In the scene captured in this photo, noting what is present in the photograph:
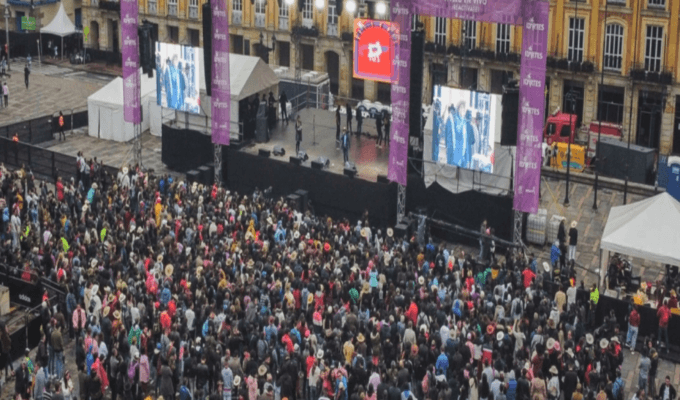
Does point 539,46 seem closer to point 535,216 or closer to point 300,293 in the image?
point 535,216

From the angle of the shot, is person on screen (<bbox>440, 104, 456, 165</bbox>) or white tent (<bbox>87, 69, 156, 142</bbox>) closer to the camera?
person on screen (<bbox>440, 104, 456, 165</bbox>)

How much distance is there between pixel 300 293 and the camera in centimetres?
3388

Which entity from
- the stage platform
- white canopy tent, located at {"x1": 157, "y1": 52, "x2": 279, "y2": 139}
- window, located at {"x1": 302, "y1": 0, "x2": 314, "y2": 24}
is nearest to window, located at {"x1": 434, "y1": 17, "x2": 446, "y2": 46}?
window, located at {"x1": 302, "y1": 0, "x2": 314, "y2": 24}

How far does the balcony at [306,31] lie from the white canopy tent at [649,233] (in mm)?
33997

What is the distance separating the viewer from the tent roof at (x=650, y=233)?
116 ft

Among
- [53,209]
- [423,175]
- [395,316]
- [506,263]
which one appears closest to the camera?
[395,316]

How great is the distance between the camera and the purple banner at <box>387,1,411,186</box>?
41.2m

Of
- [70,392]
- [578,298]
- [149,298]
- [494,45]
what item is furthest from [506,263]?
[494,45]

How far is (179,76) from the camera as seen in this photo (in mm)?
49656

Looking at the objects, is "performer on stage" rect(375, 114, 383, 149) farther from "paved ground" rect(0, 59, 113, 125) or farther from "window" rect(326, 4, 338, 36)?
"paved ground" rect(0, 59, 113, 125)

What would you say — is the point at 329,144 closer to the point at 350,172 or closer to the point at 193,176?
the point at 350,172

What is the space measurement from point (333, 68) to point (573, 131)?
61.3ft

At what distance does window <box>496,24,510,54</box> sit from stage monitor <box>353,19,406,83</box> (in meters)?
7.09

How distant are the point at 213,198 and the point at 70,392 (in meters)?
15.9
